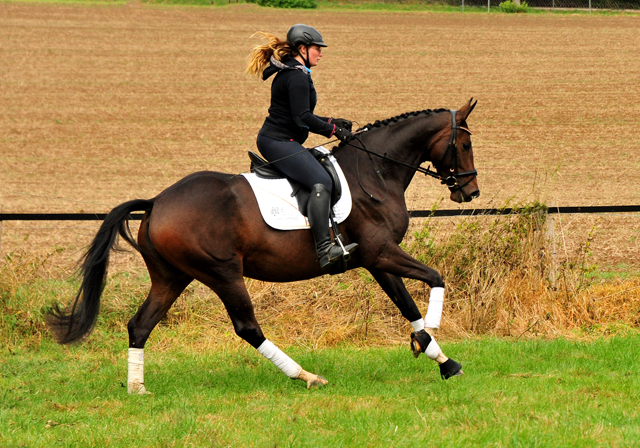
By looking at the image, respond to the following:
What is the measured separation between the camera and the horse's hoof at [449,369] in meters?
6.68

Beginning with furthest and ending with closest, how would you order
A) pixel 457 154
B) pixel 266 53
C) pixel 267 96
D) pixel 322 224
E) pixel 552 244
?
pixel 267 96 < pixel 552 244 < pixel 457 154 < pixel 266 53 < pixel 322 224

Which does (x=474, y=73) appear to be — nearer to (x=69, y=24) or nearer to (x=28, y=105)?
(x=28, y=105)

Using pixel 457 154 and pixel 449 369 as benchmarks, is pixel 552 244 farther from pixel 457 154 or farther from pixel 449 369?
pixel 449 369

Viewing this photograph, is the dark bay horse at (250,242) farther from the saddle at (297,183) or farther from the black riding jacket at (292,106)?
the black riding jacket at (292,106)

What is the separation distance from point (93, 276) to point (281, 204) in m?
1.91

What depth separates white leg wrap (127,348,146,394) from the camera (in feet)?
21.3

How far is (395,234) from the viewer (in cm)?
674

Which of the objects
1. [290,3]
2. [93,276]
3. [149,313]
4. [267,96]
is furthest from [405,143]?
[290,3]

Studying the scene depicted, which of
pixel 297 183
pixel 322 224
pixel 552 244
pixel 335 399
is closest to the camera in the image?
pixel 335 399

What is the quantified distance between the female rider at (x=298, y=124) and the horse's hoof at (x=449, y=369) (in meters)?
1.42

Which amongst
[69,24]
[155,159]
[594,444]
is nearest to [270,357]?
[594,444]

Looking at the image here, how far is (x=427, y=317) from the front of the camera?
6668mm

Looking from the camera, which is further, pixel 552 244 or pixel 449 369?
pixel 552 244

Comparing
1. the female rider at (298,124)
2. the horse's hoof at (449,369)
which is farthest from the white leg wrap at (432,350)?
the female rider at (298,124)
